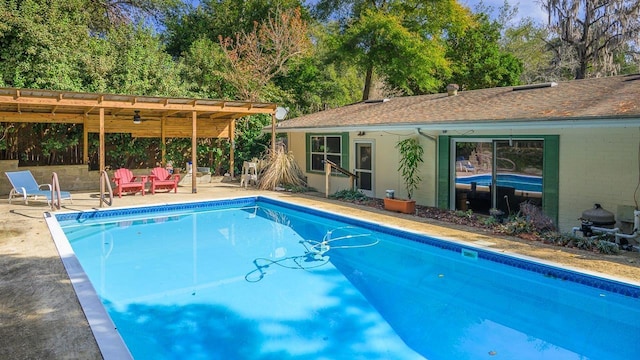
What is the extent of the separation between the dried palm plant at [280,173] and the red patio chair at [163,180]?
267cm

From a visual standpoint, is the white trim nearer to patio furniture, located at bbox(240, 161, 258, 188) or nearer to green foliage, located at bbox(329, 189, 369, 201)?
green foliage, located at bbox(329, 189, 369, 201)

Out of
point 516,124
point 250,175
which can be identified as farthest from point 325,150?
point 516,124

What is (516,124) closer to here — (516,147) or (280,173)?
(516,147)

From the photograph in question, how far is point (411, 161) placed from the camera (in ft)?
37.1

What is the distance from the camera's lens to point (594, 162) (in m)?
8.13

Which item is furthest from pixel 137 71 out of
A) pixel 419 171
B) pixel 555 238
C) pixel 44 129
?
pixel 555 238

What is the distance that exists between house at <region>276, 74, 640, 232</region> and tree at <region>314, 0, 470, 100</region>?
Result: 26.2 feet

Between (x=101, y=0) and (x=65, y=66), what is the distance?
8.00m

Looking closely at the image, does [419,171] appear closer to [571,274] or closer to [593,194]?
[593,194]

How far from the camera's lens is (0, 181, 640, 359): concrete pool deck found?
3.86m

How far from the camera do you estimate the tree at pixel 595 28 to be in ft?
67.3

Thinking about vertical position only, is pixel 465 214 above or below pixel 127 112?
below

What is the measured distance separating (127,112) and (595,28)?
69.3 feet

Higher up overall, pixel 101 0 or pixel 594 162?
pixel 101 0
